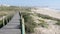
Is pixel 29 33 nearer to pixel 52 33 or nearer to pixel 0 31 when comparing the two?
pixel 52 33

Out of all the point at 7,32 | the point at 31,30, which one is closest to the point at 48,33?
the point at 31,30

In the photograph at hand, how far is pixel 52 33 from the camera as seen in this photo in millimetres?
13695

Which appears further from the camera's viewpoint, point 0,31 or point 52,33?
point 52,33

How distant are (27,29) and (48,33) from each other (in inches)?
60.8

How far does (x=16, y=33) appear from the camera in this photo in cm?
870

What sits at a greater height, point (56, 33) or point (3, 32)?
point (3, 32)

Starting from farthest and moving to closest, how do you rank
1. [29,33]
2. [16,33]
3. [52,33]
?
1. [52,33]
2. [29,33]
3. [16,33]

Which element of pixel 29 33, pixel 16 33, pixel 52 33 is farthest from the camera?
pixel 52 33

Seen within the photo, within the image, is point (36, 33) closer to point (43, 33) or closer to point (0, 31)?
point (43, 33)

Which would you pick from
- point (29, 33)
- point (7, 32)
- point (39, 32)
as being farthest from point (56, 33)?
point (7, 32)

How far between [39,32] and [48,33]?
60 cm

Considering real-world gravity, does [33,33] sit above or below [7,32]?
below

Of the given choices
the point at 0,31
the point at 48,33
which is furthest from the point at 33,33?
the point at 0,31

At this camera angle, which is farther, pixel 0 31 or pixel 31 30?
pixel 31 30
